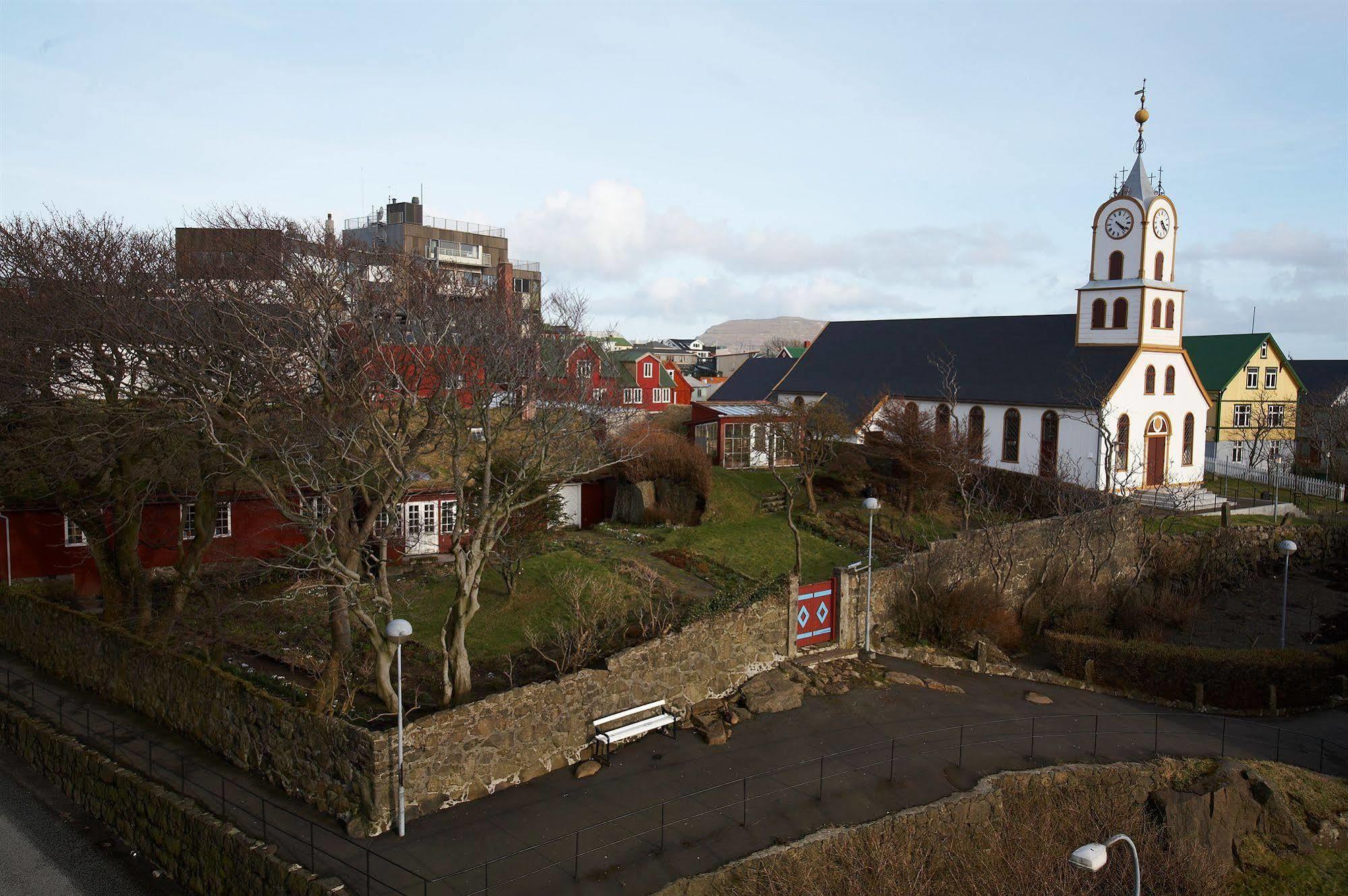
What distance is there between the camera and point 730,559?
28359mm

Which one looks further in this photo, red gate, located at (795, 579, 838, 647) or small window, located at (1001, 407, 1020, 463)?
small window, located at (1001, 407, 1020, 463)

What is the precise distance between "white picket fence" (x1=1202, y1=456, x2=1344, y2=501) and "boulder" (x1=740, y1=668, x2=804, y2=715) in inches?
1291

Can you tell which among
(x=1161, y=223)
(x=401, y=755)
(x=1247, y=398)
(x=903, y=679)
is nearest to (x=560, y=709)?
(x=401, y=755)

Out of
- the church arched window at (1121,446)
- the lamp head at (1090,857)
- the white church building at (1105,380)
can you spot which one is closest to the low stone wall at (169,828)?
the lamp head at (1090,857)

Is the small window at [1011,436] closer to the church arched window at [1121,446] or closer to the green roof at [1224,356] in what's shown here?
the church arched window at [1121,446]

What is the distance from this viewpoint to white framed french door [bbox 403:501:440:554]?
2930cm

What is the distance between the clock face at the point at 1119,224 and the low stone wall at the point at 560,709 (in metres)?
30.6

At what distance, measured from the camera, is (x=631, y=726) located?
17.3 metres

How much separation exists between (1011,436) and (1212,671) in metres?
20.8

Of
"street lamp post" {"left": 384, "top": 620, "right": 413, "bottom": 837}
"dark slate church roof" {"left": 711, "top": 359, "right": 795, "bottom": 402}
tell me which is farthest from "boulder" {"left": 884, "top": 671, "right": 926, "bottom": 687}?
"dark slate church roof" {"left": 711, "top": 359, "right": 795, "bottom": 402}

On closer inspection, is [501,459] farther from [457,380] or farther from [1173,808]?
[1173,808]

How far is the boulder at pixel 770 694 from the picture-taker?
62.7 feet

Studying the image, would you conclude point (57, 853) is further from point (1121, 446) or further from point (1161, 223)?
point (1161, 223)

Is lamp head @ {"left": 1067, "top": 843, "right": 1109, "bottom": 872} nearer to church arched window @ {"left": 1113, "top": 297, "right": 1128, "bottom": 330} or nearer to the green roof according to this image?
church arched window @ {"left": 1113, "top": 297, "right": 1128, "bottom": 330}
